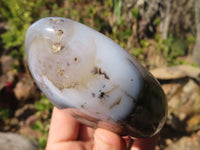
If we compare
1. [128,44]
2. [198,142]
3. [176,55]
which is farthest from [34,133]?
[176,55]

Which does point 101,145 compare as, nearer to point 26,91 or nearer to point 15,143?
point 15,143

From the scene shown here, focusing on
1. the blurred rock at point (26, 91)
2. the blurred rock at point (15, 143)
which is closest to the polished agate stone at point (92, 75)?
the blurred rock at point (15, 143)

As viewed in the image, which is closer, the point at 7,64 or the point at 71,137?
the point at 71,137

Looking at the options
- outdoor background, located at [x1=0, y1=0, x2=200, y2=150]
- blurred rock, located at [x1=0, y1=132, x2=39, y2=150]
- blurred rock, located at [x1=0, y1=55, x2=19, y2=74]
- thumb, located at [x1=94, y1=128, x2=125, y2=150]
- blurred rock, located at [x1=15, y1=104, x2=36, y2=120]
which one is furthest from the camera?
blurred rock, located at [x1=0, y1=55, x2=19, y2=74]

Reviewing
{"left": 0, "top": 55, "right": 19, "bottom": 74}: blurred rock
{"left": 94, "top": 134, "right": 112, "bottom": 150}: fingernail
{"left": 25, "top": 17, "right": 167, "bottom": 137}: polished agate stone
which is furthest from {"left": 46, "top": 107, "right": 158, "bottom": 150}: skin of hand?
{"left": 0, "top": 55, "right": 19, "bottom": 74}: blurred rock

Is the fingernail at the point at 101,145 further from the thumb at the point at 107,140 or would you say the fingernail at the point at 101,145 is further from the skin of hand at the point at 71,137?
the skin of hand at the point at 71,137

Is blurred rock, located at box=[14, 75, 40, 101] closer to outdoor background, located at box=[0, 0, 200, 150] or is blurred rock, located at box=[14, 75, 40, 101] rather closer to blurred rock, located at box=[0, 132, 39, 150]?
outdoor background, located at box=[0, 0, 200, 150]

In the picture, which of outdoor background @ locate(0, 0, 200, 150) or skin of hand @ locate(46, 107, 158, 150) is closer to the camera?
skin of hand @ locate(46, 107, 158, 150)


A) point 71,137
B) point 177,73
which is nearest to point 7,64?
point 71,137
